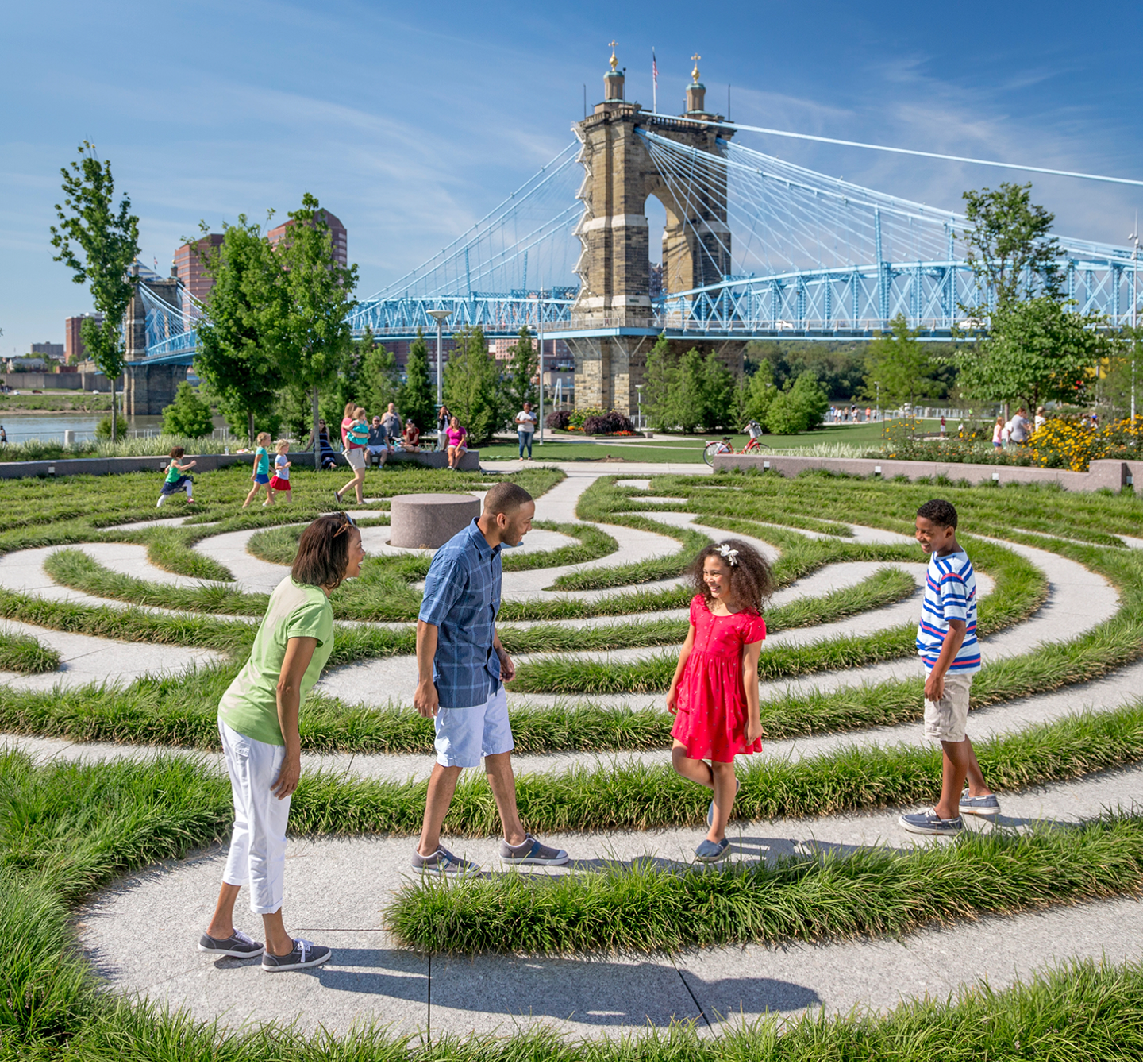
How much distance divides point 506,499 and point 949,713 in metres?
2.38

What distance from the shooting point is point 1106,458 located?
19.0 m

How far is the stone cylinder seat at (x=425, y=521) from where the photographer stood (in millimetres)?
12406

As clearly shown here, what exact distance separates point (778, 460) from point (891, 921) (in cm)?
1934

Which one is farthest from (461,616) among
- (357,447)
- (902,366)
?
(902,366)

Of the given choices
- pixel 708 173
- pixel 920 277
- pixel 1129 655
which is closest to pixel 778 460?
pixel 1129 655

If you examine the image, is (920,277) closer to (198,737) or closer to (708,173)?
(708,173)

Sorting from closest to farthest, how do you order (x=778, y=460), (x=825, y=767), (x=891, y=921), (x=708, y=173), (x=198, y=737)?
(x=891, y=921) < (x=825, y=767) < (x=198, y=737) < (x=778, y=460) < (x=708, y=173)

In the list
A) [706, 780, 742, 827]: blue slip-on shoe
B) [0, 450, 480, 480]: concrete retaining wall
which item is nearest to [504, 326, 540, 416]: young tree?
[0, 450, 480, 480]: concrete retaining wall

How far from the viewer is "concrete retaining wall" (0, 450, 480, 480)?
20.8 metres

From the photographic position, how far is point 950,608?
15.4 ft

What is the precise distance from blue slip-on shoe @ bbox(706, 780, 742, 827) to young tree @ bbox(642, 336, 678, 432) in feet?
150

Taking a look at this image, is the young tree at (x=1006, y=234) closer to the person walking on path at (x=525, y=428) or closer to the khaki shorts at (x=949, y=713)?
the person walking on path at (x=525, y=428)

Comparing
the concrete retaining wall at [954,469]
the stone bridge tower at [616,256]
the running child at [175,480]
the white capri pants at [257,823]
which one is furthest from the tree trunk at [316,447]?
the stone bridge tower at [616,256]

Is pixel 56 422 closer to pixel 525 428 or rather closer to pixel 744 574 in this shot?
pixel 525 428
